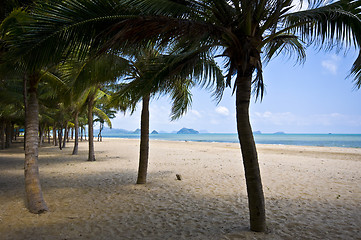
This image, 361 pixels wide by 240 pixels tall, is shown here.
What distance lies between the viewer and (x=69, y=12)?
2969mm

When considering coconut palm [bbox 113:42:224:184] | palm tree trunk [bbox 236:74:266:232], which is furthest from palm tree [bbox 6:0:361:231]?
coconut palm [bbox 113:42:224:184]

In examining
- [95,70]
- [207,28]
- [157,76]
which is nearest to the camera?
[207,28]

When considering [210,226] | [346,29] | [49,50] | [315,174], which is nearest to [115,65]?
[49,50]

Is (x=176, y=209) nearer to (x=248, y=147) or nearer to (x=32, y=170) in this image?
(x=248, y=147)

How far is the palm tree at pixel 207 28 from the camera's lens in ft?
9.73

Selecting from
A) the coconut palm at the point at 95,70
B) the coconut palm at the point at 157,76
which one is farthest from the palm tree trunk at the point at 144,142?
the coconut palm at the point at 95,70

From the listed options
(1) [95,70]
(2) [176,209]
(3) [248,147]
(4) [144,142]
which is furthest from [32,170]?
(3) [248,147]

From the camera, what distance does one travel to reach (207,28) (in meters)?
3.12

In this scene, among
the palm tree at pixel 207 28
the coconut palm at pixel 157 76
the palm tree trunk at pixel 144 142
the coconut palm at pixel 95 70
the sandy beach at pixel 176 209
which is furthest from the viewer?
the palm tree trunk at pixel 144 142

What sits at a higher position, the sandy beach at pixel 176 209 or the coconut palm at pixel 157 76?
the coconut palm at pixel 157 76

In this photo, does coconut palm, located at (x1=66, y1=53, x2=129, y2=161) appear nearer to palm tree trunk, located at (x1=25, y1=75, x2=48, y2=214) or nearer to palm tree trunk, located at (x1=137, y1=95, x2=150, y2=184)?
palm tree trunk, located at (x1=25, y1=75, x2=48, y2=214)

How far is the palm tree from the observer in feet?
9.73

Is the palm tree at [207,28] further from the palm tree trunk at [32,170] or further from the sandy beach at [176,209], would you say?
the palm tree trunk at [32,170]

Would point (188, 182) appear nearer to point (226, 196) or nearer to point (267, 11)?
point (226, 196)
